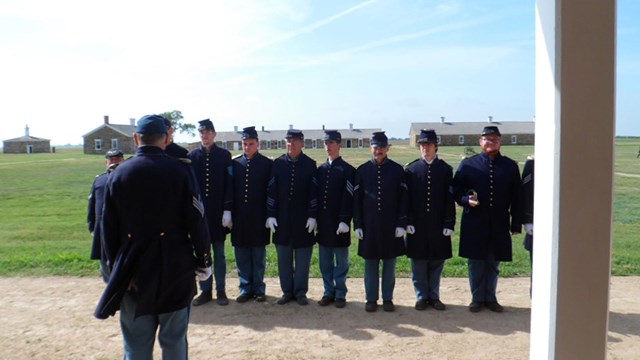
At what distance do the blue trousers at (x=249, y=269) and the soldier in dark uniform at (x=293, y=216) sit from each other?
0.28m

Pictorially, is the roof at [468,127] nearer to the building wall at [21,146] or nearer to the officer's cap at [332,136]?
the building wall at [21,146]

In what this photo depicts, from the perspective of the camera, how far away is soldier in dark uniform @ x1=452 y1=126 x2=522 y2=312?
5695 mm

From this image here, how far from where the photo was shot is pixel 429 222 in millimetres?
5848

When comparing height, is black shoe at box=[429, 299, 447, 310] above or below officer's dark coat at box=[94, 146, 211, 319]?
below

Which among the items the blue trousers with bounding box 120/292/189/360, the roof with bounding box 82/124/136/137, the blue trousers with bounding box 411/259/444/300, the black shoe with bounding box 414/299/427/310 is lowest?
the black shoe with bounding box 414/299/427/310

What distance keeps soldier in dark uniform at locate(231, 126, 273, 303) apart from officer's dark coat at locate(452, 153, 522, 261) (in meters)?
2.61

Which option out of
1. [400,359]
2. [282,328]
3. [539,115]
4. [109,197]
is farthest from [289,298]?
[539,115]

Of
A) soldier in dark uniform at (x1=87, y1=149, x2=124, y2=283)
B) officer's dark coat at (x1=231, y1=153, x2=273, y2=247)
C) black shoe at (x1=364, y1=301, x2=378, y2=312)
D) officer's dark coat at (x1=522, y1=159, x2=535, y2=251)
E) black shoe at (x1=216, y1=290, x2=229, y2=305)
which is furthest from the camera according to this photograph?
officer's dark coat at (x1=231, y1=153, x2=273, y2=247)

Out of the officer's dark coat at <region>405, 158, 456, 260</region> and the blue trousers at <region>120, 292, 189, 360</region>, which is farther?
the officer's dark coat at <region>405, 158, 456, 260</region>

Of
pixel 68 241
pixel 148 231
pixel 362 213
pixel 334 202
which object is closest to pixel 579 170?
pixel 148 231

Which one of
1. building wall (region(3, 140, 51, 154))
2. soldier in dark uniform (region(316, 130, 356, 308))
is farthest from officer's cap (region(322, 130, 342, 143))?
building wall (region(3, 140, 51, 154))

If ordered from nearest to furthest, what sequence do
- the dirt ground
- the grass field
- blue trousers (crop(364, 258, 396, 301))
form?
the dirt ground → blue trousers (crop(364, 258, 396, 301)) → the grass field

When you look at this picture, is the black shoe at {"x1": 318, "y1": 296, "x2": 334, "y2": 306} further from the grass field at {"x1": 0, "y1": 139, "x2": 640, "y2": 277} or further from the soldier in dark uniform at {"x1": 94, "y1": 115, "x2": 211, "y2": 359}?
the soldier in dark uniform at {"x1": 94, "y1": 115, "x2": 211, "y2": 359}

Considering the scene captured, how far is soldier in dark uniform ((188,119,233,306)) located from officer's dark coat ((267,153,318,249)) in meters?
0.61
